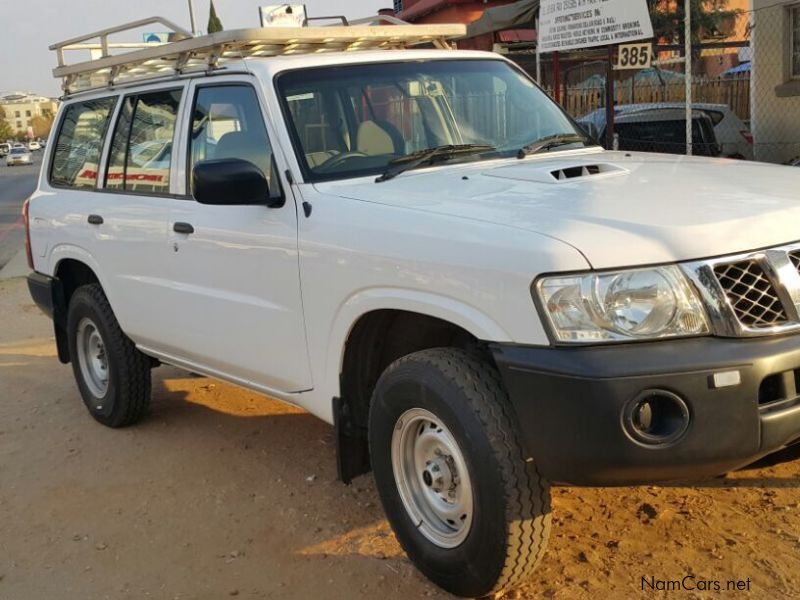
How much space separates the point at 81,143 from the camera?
18.9 ft

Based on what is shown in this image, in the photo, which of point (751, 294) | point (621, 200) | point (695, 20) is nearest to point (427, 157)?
point (621, 200)

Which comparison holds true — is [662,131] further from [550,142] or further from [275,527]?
[275,527]

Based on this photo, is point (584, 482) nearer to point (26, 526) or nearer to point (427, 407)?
point (427, 407)

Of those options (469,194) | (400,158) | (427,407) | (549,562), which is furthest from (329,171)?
(549,562)

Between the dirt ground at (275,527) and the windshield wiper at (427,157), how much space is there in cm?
155

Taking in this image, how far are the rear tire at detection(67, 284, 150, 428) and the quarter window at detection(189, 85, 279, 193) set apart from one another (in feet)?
4.55

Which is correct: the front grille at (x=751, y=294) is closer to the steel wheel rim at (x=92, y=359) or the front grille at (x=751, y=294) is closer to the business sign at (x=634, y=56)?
the steel wheel rim at (x=92, y=359)

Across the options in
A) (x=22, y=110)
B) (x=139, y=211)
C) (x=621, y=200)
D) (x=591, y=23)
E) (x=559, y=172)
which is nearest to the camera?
(x=621, y=200)

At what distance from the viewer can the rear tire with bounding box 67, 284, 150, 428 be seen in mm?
5406

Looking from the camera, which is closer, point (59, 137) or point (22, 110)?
point (59, 137)

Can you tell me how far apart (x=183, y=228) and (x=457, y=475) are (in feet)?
6.43

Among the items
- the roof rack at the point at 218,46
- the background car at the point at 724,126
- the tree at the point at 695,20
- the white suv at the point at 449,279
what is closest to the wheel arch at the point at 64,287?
the white suv at the point at 449,279

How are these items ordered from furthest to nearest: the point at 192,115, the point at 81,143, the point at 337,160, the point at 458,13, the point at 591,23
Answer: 1. the point at 458,13
2. the point at 591,23
3. the point at 81,143
4. the point at 192,115
5. the point at 337,160

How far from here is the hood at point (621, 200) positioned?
280cm
